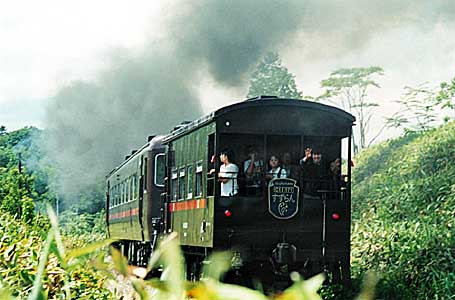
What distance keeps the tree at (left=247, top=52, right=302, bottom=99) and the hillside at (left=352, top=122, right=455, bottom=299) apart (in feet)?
8.66

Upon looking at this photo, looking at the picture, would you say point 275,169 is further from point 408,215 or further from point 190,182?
point 408,215

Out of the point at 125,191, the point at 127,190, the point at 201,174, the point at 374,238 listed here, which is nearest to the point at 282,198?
the point at 201,174

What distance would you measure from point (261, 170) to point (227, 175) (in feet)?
1.36

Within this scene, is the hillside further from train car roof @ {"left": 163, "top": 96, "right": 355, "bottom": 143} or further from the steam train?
train car roof @ {"left": 163, "top": 96, "right": 355, "bottom": 143}

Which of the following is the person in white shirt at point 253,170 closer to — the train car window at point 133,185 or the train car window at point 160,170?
the train car window at point 160,170

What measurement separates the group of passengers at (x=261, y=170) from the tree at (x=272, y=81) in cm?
1054

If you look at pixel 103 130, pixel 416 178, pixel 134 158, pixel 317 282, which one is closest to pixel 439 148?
pixel 416 178

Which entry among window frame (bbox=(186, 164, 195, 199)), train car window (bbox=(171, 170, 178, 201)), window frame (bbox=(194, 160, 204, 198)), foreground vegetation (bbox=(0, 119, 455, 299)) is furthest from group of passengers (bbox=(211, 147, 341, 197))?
train car window (bbox=(171, 170, 178, 201))

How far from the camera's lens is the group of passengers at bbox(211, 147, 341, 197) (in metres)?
11.1

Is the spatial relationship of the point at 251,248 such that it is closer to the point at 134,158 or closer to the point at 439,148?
the point at 134,158

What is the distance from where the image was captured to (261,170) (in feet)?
36.9

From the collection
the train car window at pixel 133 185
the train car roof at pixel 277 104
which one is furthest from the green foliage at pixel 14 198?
the train car roof at pixel 277 104

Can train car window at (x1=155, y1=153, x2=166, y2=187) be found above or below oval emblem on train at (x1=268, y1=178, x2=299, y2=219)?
above

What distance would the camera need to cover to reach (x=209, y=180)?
11273 millimetres
